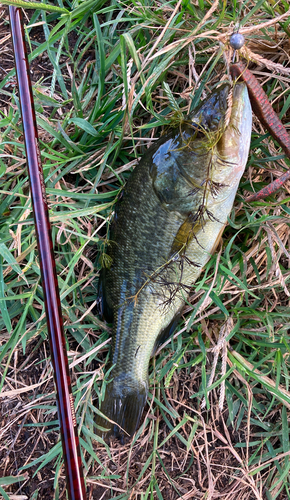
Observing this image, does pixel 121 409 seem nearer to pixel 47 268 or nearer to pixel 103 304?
pixel 103 304

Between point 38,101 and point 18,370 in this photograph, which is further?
point 18,370

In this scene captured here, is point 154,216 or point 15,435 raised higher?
point 154,216

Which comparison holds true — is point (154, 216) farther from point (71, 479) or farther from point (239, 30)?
point (71, 479)

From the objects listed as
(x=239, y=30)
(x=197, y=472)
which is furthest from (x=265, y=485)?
(x=239, y=30)

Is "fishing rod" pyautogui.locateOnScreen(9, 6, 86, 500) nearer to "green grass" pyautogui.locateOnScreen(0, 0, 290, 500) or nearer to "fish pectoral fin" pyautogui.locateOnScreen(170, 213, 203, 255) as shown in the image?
"green grass" pyautogui.locateOnScreen(0, 0, 290, 500)

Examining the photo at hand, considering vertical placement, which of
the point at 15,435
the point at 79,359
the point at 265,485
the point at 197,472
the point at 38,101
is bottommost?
the point at 265,485

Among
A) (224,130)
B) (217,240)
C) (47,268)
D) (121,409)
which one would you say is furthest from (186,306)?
(224,130)

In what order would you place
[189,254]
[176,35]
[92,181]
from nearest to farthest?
[189,254] → [176,35] → [92,181]
